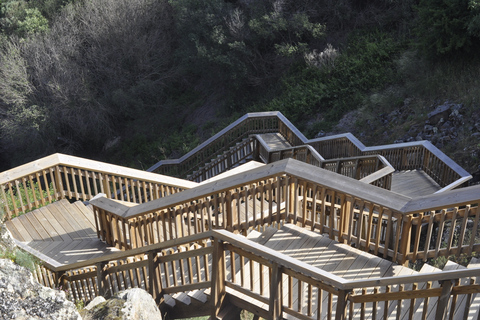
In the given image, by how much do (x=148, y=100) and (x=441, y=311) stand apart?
22.2 meters

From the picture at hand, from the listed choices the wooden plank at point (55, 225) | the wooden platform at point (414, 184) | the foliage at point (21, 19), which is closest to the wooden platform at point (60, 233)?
the wooden plank at point (55, 225)

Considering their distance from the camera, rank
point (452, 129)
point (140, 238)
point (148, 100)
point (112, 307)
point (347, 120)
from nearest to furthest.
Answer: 1. point (112, 307)
2. point (140, 238)
3. point (452, 129)
4. point (347, 120)
5. point (148, 100)

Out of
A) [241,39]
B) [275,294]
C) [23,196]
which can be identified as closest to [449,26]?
[241,39]

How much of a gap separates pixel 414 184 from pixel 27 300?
348 inches

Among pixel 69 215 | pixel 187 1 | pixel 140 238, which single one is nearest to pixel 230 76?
pixel 187 1

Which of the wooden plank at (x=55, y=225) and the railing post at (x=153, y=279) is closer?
the railing post at (x=153, y=279)

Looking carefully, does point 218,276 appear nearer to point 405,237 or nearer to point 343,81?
point 405,237

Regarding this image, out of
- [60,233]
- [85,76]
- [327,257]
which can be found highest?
[85,76]

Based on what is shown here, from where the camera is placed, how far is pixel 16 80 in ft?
73.5

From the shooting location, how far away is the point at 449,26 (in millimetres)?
13977

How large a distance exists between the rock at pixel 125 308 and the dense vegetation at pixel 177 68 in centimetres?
1265

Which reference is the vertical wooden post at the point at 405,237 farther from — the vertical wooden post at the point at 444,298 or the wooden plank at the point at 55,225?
the wooden plank at the point at 55,225

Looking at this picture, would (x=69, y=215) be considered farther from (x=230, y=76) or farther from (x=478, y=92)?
(x=230, y=76)

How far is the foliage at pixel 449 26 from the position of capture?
1338 cm
